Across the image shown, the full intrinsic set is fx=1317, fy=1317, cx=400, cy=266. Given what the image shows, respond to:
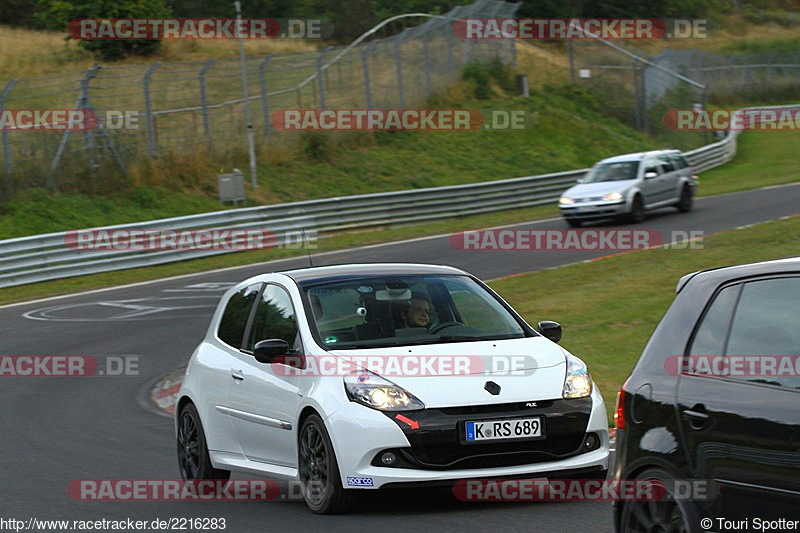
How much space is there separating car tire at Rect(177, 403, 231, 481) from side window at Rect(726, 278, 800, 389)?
490 cm

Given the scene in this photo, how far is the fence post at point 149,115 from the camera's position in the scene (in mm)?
33625

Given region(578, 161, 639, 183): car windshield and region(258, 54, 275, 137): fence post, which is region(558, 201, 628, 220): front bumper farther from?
region(258, 54, 275, 137): fence post

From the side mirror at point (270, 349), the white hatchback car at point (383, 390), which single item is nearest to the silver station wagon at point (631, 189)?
the white hatchback car at point (383, 390)

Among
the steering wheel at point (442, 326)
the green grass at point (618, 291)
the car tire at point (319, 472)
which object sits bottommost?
the green grass at point (618, 291)

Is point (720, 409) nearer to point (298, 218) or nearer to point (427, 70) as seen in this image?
point (298, 218)

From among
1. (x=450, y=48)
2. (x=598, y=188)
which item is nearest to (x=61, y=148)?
(x=598, y=188)

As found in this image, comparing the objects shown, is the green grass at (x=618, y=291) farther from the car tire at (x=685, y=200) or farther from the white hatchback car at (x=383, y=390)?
the car tire at (x=685, y=200)

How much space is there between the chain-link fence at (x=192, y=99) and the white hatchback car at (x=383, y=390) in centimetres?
2224

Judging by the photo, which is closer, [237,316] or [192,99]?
[237,316]

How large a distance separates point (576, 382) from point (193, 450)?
3068 mm

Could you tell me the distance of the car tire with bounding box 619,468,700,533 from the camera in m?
5.21

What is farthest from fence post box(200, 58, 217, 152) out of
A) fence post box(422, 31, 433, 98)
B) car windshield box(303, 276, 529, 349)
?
car windshield box(303, 276, 529, 349)

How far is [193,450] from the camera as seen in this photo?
9.45 metres

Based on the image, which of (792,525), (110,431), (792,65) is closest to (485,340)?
(792,525)
